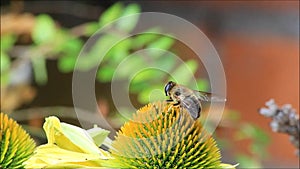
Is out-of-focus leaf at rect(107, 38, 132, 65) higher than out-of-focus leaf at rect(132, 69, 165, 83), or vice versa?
out-of-focus leaf at rect(107, 38, 132, 65)

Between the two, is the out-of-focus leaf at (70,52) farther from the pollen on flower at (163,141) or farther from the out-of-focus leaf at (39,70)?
the pollen on flower at (163,141)

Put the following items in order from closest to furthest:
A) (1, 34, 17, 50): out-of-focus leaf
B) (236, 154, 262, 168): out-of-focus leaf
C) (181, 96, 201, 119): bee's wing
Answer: (181, 96, 201, 119): bee's wing → (236, 154, 262, 168): out-of-focus leaf → (1, 34, 17, 50): out-of-focus leaf

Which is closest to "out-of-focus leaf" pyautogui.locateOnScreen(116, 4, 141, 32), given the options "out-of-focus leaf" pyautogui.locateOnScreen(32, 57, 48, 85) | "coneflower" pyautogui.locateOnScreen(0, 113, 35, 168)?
"out-of-focus leaf" pyautogui.locateOnScreen(32, 57, 48, 85)

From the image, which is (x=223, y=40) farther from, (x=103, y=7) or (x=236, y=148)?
(x=103, y=7)

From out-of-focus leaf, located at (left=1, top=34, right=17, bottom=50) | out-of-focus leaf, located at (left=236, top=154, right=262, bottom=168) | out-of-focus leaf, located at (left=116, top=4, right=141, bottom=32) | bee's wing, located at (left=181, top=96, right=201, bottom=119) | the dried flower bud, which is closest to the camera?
bee's wing, located at (left=181, top=96, right=201, bottom=119)

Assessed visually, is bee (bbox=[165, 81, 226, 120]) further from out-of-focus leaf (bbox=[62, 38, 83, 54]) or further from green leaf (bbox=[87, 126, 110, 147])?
out-of-focus leaf (bbox=[62, 38, 83, 54])

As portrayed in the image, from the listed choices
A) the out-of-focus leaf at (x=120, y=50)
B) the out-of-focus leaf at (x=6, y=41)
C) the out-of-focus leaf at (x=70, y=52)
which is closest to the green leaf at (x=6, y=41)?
the out-of-focus leaf at (x=6, y=41)

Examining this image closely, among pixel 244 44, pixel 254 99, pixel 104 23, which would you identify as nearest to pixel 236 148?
pixel 254 99

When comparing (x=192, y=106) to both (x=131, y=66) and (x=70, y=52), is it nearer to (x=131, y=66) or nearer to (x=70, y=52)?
(x=131, y=66)

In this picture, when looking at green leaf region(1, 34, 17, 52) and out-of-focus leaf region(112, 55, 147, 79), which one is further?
green leaf region(1, 34, 17, 52)

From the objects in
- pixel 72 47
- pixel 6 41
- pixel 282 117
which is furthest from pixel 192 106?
pixel 6 41
